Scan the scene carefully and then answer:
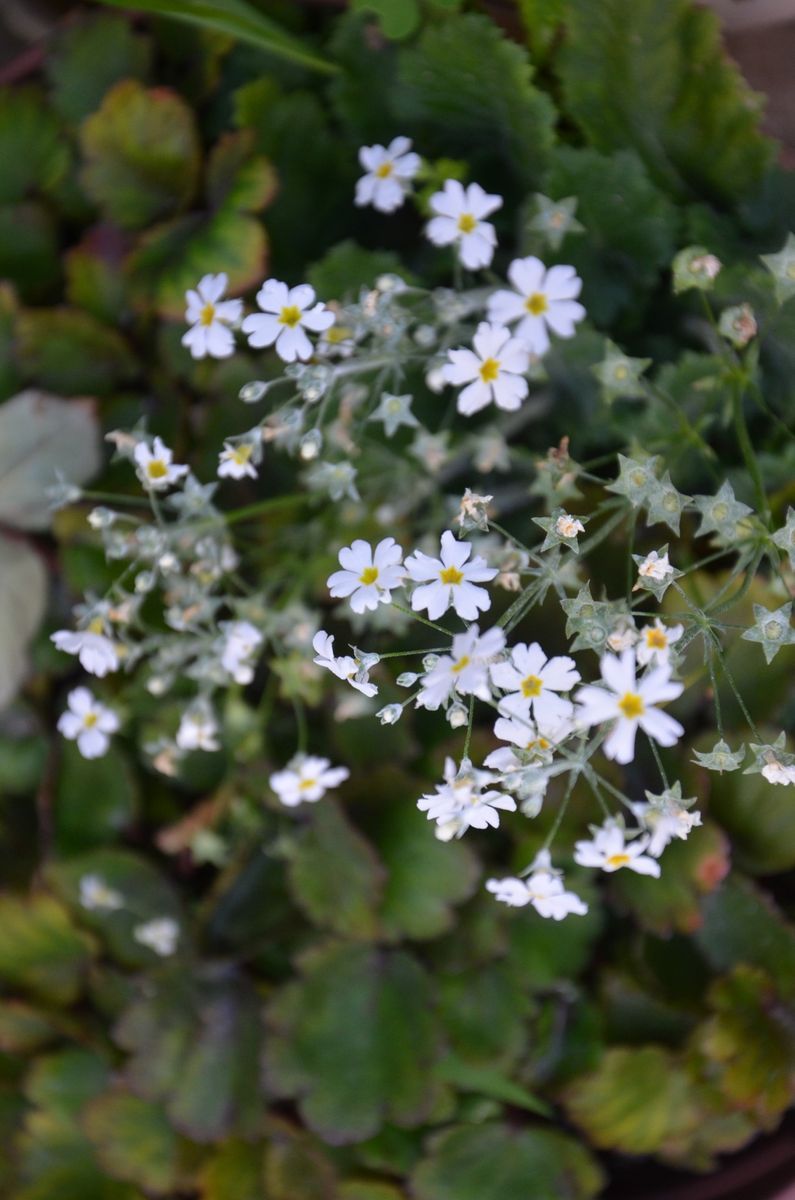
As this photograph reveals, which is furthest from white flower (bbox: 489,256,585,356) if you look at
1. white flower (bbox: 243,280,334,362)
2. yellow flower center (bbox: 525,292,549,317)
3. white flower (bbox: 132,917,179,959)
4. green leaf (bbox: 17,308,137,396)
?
white flower (bbox: 132,917,179,959)

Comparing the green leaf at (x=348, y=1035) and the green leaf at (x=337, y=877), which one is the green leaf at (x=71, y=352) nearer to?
the green leaf at (x=337, y=877)

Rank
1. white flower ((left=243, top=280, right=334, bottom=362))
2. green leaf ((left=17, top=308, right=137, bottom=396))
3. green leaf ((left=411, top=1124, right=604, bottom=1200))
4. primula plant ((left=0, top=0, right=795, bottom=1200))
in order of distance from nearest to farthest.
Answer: white flower ((left=243, top=280, right=334, bottom=362)) → primula plant ((left=0, top=0, right=795, bottom=1200)) → green leaf ((left=411, top=1124, right=604, bottom=1200)) → green leaf ((left=17, top=308, right=137, bottom=396))

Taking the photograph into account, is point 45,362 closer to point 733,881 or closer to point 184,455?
point 184,455

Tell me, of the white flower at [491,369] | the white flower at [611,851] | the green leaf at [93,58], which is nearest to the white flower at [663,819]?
the white flower at [611,851]

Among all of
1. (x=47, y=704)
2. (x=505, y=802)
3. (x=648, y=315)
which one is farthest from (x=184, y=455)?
(x=505, y=802)

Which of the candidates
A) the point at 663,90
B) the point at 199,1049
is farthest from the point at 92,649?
the point at 663,90

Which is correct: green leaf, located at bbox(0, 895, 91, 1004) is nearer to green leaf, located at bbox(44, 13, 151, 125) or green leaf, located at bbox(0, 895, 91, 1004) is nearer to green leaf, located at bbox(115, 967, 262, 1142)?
green leaf, located at bbox(115, 967, 262, 1142)
